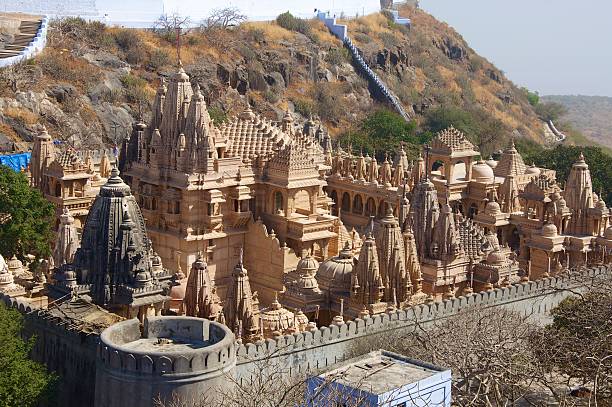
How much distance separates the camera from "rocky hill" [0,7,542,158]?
243ft

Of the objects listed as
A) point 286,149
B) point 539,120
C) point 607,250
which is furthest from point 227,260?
point 539,120

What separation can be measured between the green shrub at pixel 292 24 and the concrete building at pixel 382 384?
79.8 metres

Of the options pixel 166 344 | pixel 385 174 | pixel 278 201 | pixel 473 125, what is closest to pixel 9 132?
pixel 385 174

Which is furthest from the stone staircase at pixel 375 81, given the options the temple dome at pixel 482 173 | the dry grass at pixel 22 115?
the temple dome at pixel 482 173

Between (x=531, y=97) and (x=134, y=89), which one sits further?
(x=531, y=97)

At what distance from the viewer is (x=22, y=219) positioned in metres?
45.4

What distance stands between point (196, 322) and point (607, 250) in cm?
2422

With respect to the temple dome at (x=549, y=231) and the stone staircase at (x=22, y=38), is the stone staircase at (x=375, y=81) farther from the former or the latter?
the temple dome at (x=549, y=231)

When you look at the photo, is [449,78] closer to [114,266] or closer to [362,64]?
[362,64]

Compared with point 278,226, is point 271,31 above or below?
above

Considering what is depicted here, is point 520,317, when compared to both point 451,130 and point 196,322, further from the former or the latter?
point 451,130

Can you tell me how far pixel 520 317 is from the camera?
38781 mm

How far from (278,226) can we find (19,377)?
17.7 m

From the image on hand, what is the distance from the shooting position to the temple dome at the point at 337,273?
37781 mm
